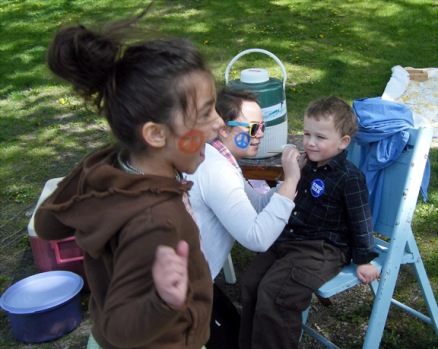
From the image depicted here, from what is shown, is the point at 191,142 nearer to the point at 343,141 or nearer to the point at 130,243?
the point at 130,243

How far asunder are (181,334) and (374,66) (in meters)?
5.91

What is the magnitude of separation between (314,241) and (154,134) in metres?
1.22

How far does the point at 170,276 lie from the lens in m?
1.04

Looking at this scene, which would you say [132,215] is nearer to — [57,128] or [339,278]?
[339,278]

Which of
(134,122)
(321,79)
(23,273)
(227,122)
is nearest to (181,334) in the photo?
(134,122)

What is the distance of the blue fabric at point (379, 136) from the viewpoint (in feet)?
7.76

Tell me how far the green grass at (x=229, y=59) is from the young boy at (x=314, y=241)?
2.21 ft

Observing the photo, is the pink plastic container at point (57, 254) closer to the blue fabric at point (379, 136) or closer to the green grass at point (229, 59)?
the green grass at point (229, 59)

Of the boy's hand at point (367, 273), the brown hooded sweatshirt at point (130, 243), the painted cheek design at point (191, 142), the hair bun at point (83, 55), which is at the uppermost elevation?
the hair bun at point (83, 55)

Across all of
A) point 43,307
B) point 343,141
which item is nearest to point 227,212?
point 343,141

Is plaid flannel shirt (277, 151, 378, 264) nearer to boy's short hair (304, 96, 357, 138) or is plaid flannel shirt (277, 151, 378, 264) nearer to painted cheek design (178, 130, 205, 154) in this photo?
boy's short hair (304, 96, 357, 138)

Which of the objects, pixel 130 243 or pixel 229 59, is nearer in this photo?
pixel 130 243

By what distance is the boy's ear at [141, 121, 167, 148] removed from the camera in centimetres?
125

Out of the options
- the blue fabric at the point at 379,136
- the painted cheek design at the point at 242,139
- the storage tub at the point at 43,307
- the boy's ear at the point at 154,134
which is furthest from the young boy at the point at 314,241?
the boy's ear at the point at 154,134
